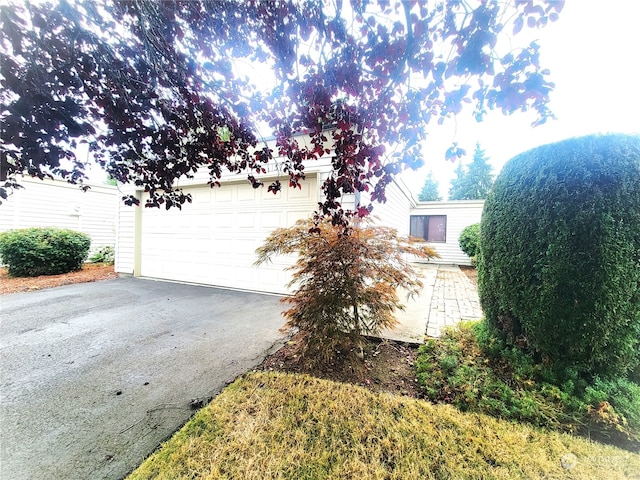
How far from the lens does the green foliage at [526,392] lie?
1775mm

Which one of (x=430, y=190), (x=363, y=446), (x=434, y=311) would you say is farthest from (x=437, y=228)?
(x=430, y=190)

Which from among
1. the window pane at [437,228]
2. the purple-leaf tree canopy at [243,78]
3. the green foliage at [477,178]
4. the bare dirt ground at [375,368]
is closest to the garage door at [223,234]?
the bare dirt ground at [375,368]

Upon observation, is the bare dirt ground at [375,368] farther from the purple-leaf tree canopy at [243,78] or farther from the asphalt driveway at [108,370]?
the purple-leaf tree canopy at [243,78]

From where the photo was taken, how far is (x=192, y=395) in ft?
6.97

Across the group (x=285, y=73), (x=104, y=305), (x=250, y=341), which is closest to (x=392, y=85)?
(x=285, y=73)

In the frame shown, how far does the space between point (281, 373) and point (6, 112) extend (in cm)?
265

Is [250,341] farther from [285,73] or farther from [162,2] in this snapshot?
[162,2]

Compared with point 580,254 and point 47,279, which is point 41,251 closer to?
point 47,279

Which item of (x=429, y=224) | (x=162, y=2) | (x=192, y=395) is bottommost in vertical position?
(x=192, y=395)

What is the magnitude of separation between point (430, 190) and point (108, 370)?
33.0 m

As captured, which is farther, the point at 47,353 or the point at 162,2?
the point at 47,353

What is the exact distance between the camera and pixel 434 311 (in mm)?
4289

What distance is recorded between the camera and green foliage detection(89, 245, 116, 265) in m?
9.63

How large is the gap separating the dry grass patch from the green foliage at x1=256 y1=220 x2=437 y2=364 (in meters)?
0.56
